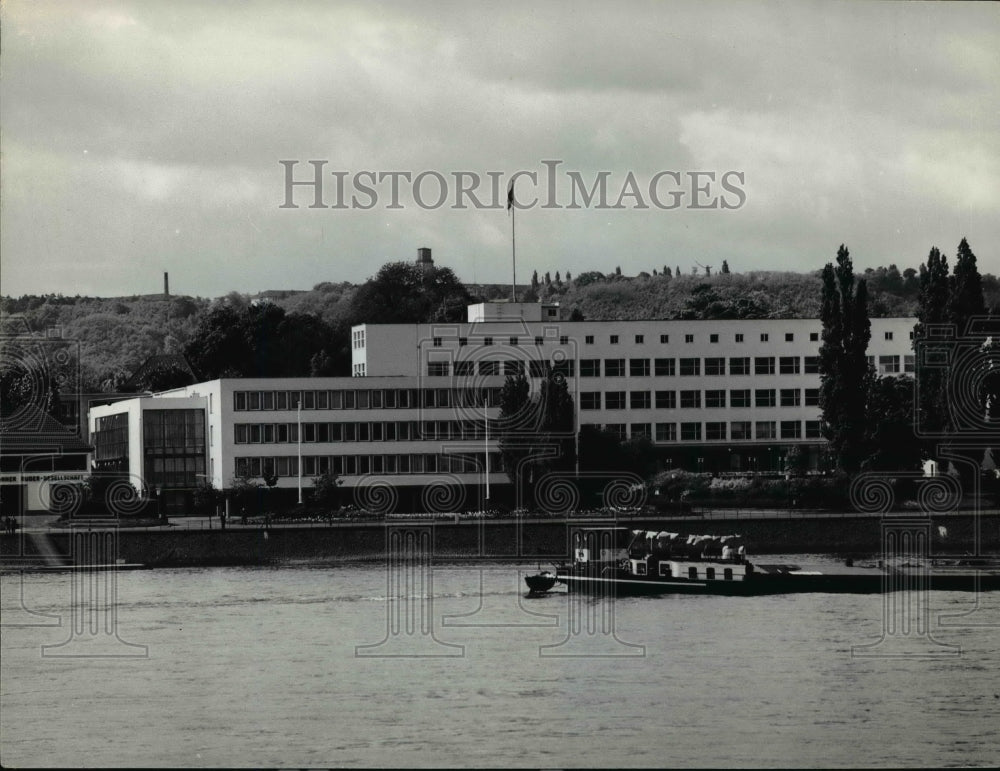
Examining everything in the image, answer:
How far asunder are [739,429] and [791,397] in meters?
1.82

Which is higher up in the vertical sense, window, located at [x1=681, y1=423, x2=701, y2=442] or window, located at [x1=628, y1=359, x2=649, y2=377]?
window, located at [x1=628, y1=359, x2=649, y2=377]

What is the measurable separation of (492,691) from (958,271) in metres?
25.1

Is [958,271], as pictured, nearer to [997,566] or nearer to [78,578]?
[997,566]

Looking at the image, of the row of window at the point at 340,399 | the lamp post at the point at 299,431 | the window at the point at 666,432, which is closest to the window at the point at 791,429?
the window at the point at 666,432

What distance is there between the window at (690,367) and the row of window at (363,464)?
7579 millimetres

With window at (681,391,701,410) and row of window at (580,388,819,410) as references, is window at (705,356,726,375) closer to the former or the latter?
row of window at (580,388,819,410)

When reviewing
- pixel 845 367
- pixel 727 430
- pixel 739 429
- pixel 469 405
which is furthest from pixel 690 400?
pixel 845 367

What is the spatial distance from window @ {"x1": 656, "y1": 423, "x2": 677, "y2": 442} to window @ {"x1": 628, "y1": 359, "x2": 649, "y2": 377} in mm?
1490

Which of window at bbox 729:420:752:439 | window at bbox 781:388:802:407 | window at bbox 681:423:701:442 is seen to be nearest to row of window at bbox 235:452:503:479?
window at bbox 681:423:701:442

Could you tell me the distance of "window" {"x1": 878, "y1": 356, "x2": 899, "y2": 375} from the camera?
181 feet

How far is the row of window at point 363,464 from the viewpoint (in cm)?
4991

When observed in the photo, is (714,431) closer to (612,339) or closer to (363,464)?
(612,339)

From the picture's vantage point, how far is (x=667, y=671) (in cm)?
2727

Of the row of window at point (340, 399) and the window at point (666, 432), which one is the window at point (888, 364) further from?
the row of window at point (340, 399)
